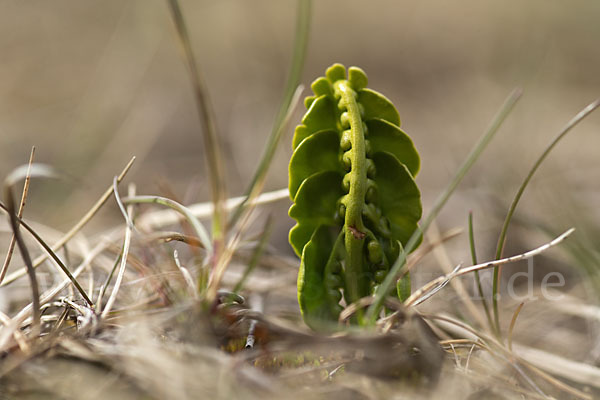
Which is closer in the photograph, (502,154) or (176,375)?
(176,375)

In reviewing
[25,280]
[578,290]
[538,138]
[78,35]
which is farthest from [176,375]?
[78,35]

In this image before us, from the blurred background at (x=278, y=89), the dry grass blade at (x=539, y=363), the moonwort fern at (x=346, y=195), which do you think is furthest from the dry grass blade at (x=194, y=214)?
the blurred background at (x=278, y=89)

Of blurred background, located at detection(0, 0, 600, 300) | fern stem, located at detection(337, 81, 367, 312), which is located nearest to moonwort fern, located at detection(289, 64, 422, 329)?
fern stem, located at detection(337, 81, 367, 312)

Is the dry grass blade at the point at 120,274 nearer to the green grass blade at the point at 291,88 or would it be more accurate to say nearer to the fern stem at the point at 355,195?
the green grass blade at the point at 291,88

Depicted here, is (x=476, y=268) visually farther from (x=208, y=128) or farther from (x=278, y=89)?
(x=278, y=89)

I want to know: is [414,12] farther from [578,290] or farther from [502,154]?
[578,290]

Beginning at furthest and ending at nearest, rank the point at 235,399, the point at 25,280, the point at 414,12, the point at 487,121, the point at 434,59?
the point at 414,12 < the point at 434,59 < the point at 487,121 < the point at 25,280 < the point at 235,399

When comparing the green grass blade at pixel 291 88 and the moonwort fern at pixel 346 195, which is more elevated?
the green grass blade at pixel 291 88
